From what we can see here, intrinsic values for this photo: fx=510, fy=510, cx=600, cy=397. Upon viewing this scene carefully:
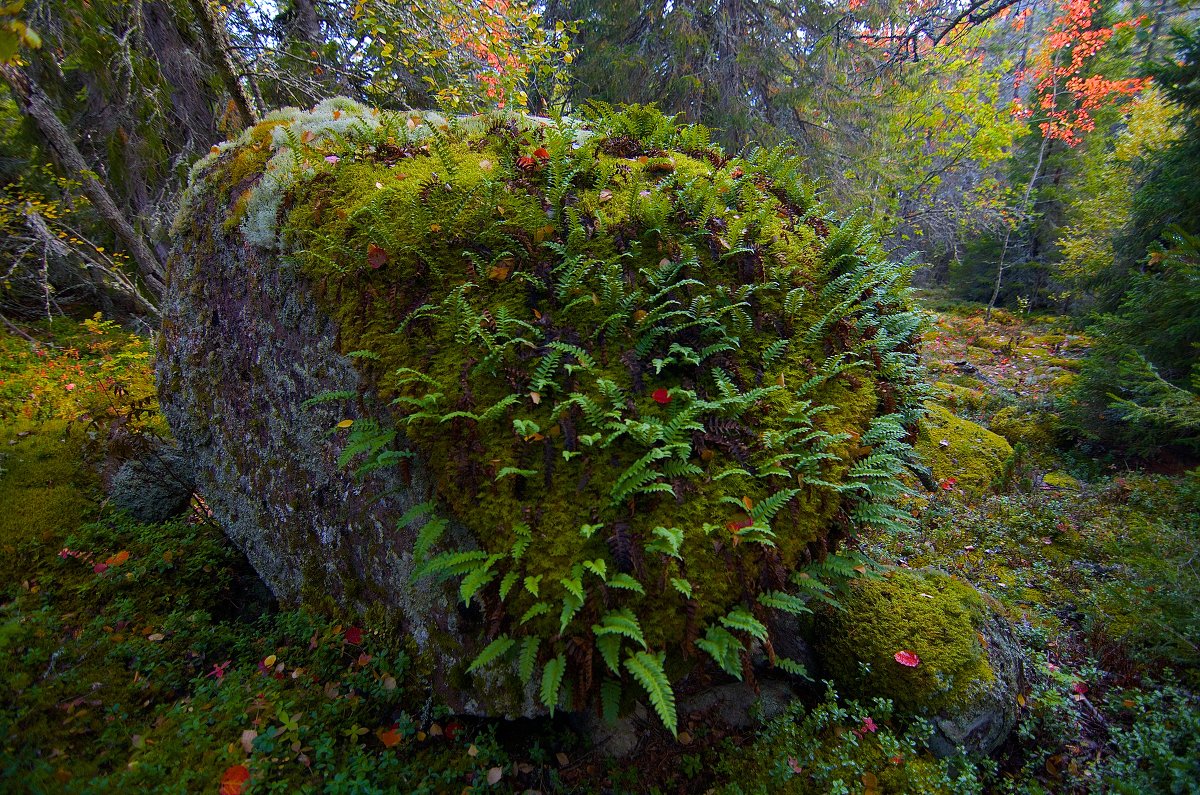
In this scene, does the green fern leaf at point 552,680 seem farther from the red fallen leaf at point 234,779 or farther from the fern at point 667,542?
the red fallen leaf at point 234,779

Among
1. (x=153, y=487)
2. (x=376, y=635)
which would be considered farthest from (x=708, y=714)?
(x=153, y=487)

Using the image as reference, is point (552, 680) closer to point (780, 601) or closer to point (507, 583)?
point (507, 583)

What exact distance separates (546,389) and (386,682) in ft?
7.69

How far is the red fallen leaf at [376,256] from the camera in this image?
362cm

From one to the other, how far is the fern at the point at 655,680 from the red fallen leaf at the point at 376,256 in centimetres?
302

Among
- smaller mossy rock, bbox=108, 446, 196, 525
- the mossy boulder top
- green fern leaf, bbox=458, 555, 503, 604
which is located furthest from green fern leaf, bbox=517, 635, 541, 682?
smaller mossy rock, bbox=108, 446, 196, 525

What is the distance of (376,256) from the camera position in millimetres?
3621

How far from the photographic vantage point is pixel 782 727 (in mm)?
3254

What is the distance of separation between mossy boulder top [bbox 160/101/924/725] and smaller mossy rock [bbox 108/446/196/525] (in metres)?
1.17

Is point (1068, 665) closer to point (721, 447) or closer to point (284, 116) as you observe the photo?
point (721, 447)

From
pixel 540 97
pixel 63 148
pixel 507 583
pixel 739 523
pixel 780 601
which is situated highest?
pixel 540 97

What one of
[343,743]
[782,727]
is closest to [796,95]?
[782,727]

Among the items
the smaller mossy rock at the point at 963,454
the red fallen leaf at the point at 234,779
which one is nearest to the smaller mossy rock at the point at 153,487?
the red fallen leaf at the point at 234,779

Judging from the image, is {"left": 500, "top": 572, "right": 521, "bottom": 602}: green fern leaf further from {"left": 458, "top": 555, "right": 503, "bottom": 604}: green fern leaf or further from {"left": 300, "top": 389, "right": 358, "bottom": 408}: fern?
{"left": 300, "top": 389, "right": 358, "bottom": 408}: fern
